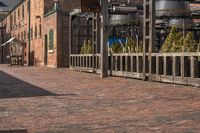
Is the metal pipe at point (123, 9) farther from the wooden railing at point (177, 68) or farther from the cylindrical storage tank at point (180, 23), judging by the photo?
the wooden railing at point (177, 68)

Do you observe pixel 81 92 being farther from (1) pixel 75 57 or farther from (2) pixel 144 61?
(1) pixel 75 57

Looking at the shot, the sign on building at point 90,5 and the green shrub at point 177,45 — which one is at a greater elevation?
the sign on building at point 90,5

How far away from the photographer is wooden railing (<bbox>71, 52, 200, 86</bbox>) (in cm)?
1232

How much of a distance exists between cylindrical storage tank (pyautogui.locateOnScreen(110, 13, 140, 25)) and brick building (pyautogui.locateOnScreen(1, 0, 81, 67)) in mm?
6104

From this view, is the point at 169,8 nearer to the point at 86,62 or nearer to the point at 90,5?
the point at 90,5

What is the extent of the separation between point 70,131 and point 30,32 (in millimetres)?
36745

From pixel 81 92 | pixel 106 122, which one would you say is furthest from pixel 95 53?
pixel 106 122

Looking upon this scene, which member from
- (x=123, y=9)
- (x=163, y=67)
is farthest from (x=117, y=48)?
(x=163, y=67)

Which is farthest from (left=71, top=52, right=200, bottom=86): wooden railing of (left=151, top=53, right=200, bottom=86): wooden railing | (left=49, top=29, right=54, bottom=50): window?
(left=49, top=29, right=54, bottom=50): window

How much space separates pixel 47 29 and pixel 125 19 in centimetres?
1082

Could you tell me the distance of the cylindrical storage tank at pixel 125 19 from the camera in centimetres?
2491

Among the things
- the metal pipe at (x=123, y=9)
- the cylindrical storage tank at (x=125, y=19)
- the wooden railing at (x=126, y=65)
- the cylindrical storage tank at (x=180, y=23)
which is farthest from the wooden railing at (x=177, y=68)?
the cylindrical storage tank at (x=125, y=19)

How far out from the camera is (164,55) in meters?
13.9

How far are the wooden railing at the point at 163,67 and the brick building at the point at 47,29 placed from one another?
11088mm
